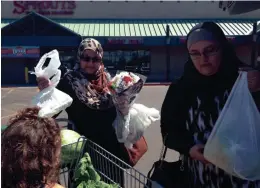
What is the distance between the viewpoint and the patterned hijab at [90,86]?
9.32 ft

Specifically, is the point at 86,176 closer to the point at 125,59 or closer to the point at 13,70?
the point at 125,59

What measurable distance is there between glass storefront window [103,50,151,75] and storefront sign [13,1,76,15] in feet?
16.2

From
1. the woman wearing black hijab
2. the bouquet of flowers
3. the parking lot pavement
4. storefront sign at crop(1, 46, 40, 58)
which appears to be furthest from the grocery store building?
the woman wearing black hijab

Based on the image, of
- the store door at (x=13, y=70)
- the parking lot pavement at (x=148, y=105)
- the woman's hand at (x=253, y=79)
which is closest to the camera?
the woman's hand at (x=253, y=79)

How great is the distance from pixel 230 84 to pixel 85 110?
3.68ft

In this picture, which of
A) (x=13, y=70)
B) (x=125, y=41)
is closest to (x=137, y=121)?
(x=125, y=41)

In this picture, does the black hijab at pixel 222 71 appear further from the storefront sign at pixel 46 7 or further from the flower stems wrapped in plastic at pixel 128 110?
the storefront sign at pixel 46 7

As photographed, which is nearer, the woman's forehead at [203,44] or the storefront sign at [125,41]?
the woman's forehead at [203,44]

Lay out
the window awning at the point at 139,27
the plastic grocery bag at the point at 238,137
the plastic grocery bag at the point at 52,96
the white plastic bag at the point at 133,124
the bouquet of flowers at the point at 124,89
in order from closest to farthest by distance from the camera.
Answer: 1. the plastic grocery bag at the point at 238,137
2. the plastic grocery bag at the point at 52,96
3. the bouquet of flowers at the point at 124,89
4. the white plastic bag at the point at 133,124
5. the window awning at the point at 139,27

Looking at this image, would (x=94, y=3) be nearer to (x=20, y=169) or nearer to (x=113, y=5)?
(x=113, y=5)

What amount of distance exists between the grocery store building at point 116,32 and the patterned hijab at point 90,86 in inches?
732

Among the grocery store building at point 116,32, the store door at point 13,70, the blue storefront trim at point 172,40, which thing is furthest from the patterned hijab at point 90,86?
the store door at point 13,70

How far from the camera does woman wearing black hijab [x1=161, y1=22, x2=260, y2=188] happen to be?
7.46 ft

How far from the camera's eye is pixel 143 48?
25453 millimetres
